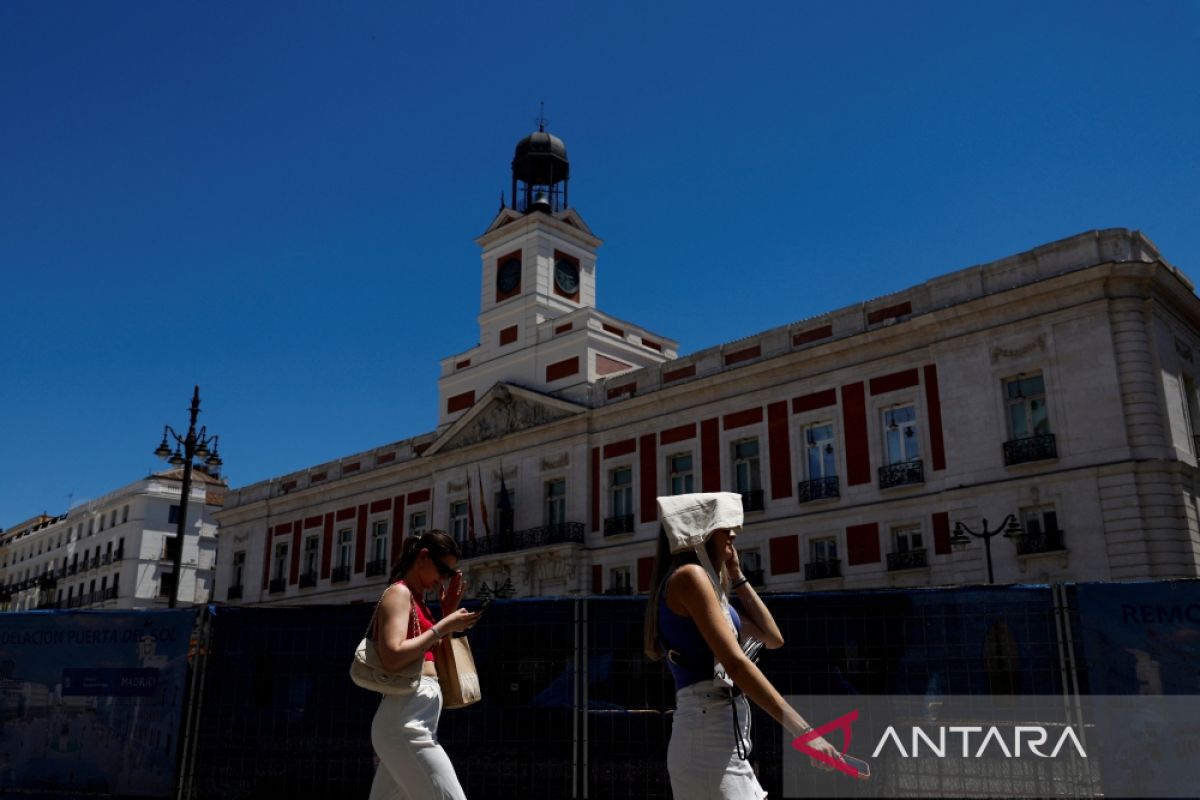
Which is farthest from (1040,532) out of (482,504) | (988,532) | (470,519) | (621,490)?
(470,519)

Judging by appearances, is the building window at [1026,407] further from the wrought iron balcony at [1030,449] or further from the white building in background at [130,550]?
the white building in background at [130,550]

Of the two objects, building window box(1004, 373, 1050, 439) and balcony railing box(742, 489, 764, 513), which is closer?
building window box(1004, 373, 1050, 439)

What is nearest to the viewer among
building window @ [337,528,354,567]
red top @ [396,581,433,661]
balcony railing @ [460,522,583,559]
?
red top @ [396,581,433,661]

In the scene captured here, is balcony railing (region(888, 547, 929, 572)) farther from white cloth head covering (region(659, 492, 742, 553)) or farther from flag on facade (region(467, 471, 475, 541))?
white cloth head covering (region(659, 492, 742, 553))

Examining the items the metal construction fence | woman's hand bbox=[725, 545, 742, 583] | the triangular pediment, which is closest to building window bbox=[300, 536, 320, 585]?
the triangular pediment

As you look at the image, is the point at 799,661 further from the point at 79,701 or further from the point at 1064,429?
the point at 1064,429

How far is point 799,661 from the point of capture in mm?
6953

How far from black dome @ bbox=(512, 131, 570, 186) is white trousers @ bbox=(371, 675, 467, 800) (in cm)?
3916

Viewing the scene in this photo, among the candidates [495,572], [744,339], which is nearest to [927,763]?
[744,339]

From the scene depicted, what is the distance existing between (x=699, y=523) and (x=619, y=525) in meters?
27.8

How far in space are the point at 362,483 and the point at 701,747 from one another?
38832mm

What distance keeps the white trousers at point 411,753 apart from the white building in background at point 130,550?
53.8 metres

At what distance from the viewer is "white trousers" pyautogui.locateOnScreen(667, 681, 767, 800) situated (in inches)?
133

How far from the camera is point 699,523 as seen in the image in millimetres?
3648
